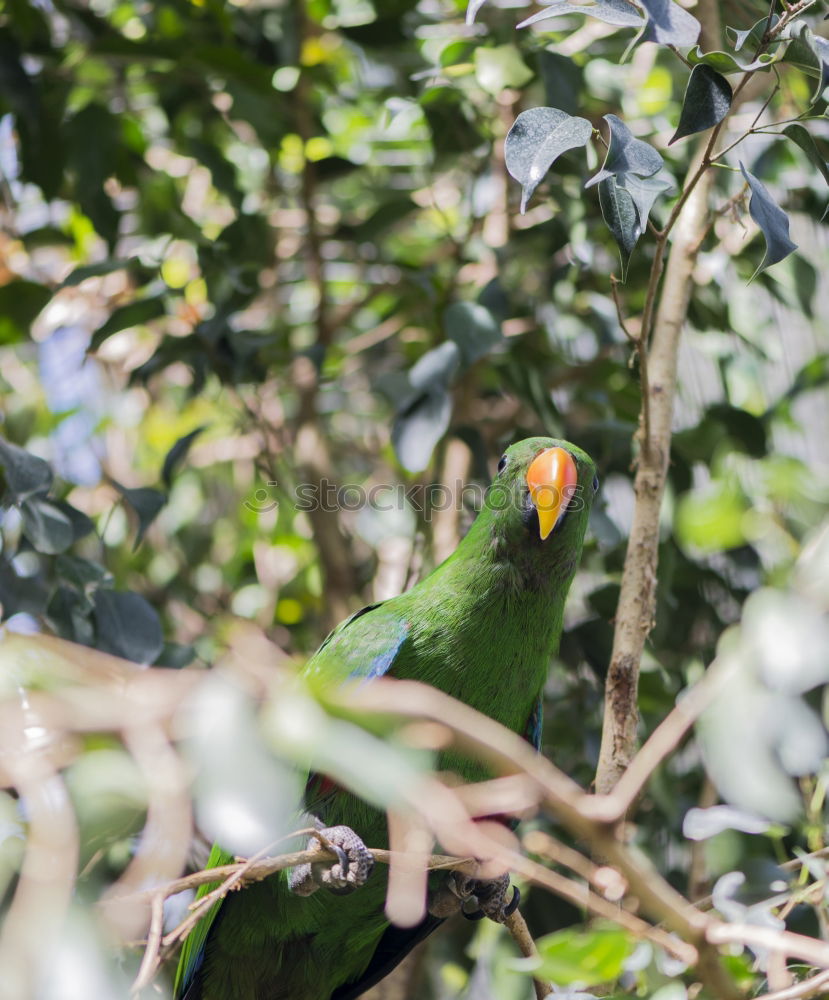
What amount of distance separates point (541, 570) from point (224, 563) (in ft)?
4.75

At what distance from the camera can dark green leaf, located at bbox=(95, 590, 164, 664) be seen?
1541 mm

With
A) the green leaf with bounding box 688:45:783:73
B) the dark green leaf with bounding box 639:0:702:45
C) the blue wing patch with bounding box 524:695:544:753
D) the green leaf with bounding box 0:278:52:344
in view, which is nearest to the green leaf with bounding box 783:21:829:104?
the green leaf with bounding box 688:45:783:73

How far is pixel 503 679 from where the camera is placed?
161cm

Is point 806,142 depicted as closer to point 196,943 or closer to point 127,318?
point 127,318

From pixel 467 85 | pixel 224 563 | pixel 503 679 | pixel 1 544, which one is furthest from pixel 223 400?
pixel 503 679

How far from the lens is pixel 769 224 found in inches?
45.2

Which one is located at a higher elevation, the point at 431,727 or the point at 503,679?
the point at 431,727

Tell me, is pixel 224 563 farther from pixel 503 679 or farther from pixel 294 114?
pixel 503 679

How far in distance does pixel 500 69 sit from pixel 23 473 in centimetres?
107

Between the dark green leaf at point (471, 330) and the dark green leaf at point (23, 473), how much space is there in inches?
27.5

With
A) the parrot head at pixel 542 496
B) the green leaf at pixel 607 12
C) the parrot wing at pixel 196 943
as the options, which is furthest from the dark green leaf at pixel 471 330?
the parrot wing at pixel 196 943

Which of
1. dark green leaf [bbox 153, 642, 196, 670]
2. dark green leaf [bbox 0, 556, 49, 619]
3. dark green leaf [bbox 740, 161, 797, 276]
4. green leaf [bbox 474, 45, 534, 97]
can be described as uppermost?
dark green leaf [bbox 740, 161, 797, 276]

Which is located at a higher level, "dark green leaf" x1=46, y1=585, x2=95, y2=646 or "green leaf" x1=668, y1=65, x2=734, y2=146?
"green leaf" x1=668, y1=65, x2=734, y2=146

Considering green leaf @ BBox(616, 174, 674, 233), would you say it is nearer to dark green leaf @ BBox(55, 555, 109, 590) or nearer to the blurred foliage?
the blurred foliage
